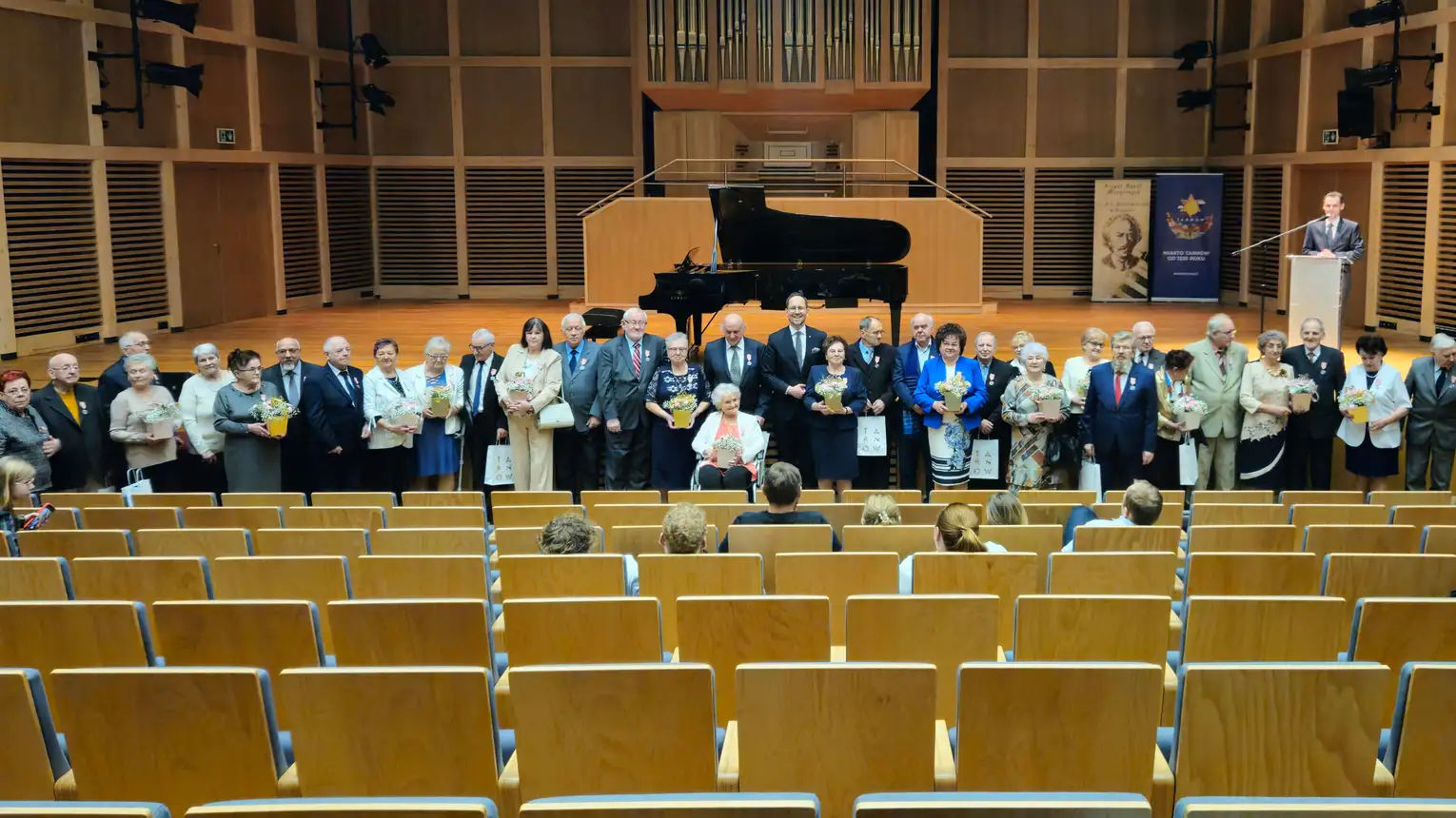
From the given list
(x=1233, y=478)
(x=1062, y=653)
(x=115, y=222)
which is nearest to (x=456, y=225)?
(x=115, y=222)

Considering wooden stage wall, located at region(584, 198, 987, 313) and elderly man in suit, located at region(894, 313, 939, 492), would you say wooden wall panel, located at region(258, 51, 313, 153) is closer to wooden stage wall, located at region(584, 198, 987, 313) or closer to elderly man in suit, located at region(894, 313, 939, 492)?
wooden stage wall, located at region(584, 198, 987, 313)

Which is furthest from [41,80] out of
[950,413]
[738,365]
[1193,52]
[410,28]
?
[1193,52]

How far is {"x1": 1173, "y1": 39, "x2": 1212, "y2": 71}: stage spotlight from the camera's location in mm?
15617

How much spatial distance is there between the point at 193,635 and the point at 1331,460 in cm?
688

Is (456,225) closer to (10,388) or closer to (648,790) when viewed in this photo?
(10,388)

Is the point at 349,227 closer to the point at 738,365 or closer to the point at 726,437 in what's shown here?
the point at 738,365

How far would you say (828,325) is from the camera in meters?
12.7

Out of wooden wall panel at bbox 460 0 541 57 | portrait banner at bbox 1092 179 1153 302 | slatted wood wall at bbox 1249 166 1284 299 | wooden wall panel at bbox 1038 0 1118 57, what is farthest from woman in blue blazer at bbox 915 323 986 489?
wooden wall panel at bbox 460 0 541 57

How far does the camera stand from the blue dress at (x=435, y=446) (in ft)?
24.2

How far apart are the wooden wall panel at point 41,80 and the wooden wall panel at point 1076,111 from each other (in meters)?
11.1

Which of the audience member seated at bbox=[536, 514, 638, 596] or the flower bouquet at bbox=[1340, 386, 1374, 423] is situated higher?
the flower bouquet at bbox=[1340, 386, 1374, 423]

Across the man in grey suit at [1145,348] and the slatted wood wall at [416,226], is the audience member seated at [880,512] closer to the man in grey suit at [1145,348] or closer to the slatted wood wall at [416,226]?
the man in grey suit at [1145,348]

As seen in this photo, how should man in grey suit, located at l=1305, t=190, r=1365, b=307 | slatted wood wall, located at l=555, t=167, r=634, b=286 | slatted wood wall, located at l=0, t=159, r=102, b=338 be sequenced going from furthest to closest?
1. slatted wood wall, located at l=555, t=167, r=634, b=286
2. slatted wood wall, located at l=0, t=159, r=102, b=338
3. man in grey suit, located at l=1305, t=190, r=1365, b=307

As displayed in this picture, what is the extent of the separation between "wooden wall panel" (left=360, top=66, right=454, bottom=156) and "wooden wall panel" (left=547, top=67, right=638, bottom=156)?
1.52 m
